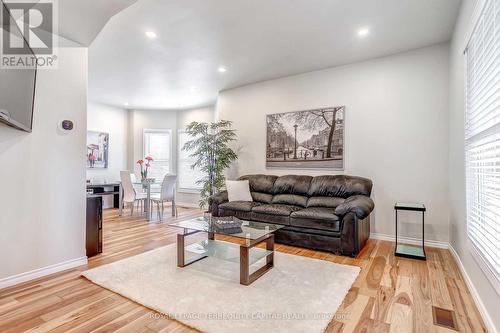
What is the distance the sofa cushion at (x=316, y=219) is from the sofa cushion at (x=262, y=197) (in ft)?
2.99

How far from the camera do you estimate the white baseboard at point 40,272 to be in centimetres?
237

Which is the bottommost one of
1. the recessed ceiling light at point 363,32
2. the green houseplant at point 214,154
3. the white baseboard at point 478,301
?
the white baseboard at point 478,301

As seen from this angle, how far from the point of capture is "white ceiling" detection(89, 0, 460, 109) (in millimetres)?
2760

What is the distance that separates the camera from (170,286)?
235 centimetres

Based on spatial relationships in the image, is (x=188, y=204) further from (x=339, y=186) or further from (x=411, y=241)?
(x=411, y=241)

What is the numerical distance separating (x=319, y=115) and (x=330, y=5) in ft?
6.63

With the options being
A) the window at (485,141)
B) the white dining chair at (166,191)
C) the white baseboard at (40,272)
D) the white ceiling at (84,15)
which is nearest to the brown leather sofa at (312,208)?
the window at (485,141)

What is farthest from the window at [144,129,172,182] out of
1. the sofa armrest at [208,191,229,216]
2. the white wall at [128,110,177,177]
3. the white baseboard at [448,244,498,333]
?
the white baseboard at [448,244,498,333]

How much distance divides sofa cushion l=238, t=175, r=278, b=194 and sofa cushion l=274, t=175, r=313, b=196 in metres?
0.11

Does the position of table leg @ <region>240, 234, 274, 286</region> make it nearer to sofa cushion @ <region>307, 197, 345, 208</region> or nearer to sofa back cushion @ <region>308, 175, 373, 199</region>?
sofa cushion @ <region>307, 197, 345, 208</region>

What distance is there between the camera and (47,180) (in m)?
2.67

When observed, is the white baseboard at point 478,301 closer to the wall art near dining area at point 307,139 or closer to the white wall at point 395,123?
the white wall at point 395,123

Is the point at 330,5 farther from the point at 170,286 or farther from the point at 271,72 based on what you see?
the point at 170,286

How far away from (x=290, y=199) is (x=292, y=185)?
Result: 0.91 ft
